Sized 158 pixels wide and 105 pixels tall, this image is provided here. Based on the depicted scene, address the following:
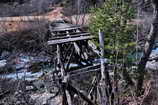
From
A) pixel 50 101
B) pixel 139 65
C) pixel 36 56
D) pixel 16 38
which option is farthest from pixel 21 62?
pixel 139 65

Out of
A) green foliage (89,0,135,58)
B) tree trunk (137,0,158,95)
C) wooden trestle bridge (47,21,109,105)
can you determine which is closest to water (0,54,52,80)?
wooden trestle bridge (47,21,109,105)

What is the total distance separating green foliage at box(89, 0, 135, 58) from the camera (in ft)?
16.7

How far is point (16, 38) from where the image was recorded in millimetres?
15359

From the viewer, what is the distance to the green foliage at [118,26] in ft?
16.7

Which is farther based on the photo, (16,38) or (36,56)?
(16,38)

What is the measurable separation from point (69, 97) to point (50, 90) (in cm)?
396

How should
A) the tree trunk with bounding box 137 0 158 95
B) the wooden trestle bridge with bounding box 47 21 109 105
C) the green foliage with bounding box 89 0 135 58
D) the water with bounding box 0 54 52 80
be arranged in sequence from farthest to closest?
1. the water with bounding box 0 54 52 80
2. the tree trunk with bounding box 137 0 158 95
3. the green foliage with bounding box 89 0 135 58
4. the wooden trestle bridge with bounding box 47 21 109 105

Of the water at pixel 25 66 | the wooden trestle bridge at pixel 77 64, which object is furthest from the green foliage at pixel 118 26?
the water at pixel 25 66

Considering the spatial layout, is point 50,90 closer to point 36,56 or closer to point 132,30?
point 132,30

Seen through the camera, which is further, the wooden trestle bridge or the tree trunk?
the tree trunk

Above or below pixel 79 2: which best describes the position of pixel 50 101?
below

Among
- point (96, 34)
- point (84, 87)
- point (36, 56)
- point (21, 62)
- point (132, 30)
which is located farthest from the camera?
point (36, 56)

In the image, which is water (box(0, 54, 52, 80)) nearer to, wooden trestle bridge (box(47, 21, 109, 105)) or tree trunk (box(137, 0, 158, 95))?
wooden trestle bridge (box(47, 21, 109, 105))

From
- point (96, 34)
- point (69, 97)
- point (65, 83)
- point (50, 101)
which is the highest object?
point (96, 34)
